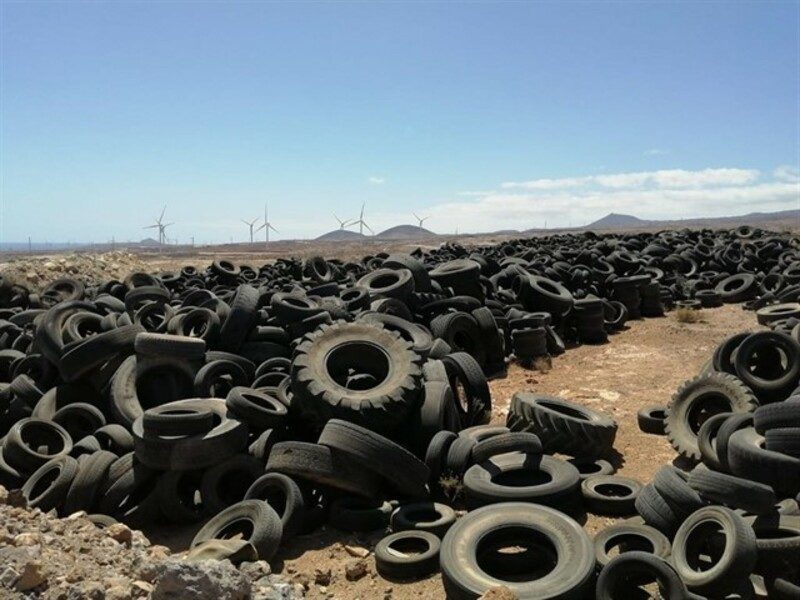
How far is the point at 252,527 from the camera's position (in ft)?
21.0

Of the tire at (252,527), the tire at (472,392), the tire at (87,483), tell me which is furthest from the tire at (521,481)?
the tire at (87,483)

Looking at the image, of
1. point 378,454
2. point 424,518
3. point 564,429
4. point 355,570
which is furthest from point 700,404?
point 355,570

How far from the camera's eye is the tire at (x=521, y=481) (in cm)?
625

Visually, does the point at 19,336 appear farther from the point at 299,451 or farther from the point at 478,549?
the point at 478,549

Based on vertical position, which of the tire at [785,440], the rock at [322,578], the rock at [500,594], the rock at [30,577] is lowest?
the rock at [322,578]

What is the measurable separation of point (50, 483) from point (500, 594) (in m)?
5.78

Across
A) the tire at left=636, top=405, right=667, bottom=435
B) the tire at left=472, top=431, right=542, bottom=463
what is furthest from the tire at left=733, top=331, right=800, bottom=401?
the tire at left=472, top=431, right=542, bottom=463

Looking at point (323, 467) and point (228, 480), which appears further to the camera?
point (228, 480)

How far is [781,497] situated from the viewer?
5.93 metres

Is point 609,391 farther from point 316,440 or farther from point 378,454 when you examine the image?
point 378,454

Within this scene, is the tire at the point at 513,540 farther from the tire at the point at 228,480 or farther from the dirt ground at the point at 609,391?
the tire at the point at 228,480

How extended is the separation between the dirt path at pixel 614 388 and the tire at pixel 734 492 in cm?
118

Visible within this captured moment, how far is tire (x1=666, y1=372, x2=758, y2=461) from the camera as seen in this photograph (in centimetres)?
788

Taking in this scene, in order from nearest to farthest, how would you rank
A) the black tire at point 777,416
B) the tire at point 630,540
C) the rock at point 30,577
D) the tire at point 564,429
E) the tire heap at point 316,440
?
the rock at point 30,577 < the tire at point 630,540 < the tire heap at point 316,440 < the black tire at point 777,416 < the tire at point 564,429
